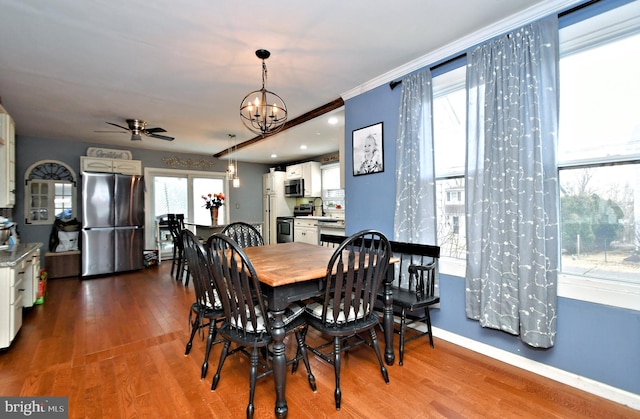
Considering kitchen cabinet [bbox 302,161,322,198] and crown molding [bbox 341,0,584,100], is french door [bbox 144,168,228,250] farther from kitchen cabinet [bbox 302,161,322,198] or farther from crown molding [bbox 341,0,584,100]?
crown molding [bbox 341,0,584,100]

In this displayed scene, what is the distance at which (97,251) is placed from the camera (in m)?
5.04

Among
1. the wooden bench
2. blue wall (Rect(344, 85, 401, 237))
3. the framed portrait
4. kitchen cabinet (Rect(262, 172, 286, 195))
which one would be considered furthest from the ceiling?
kitchen cabinet (Rect(262, 172, 286, 195))

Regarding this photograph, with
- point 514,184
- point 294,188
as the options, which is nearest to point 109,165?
point 294,188

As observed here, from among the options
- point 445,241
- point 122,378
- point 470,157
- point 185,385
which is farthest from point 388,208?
point 122,378

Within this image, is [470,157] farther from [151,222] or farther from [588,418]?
[151,222]

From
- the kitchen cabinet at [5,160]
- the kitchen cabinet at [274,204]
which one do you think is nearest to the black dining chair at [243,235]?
the kitchen cabinet at [5,160]

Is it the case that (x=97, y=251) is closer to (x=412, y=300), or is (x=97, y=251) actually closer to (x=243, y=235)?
(x=243, y=235)

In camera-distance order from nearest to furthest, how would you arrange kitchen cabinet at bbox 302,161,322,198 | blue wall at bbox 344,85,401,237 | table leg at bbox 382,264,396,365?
table leg at bbox 382,264,396,365
blue wall at bbox 344,85,401,237
kitchen cabinet at bbox 302,161,322,198

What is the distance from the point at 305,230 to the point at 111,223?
360 cm

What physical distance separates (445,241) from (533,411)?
1.32m

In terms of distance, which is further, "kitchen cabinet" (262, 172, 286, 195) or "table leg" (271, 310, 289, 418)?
"kitchen cabinet" (262, 172, 286, 195)

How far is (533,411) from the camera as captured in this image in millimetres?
1669

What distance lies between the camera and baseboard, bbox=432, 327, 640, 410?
1708mm

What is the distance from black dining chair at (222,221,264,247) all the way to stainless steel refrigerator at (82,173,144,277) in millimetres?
3146
